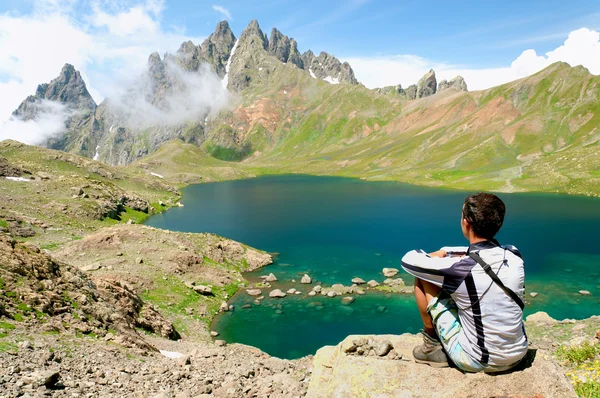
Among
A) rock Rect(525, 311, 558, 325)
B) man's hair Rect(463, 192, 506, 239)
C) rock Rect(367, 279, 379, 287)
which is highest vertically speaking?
man's hair Rect(463, 192, 506, 239)

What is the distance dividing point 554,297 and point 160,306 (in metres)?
53.5

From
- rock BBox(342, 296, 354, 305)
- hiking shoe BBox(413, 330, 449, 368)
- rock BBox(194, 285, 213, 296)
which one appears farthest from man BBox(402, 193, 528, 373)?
rock BBox(194, 285, 213, 296)

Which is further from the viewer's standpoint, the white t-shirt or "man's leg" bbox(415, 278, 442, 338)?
"man's leg" bbox(415, 278, 442, 338)

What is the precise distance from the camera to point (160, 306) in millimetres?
42812

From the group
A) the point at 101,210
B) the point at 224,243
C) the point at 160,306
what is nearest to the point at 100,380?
the point at 160,306

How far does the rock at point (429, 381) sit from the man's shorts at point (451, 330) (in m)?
0.28

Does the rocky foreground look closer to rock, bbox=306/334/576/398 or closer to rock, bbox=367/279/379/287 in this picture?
rock, bbox=306/334/576/398

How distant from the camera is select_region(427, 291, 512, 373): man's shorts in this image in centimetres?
859

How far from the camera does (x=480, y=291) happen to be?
25.9 feet

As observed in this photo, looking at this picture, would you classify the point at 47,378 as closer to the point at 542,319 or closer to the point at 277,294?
the point at 542,319

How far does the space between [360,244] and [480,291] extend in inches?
2870

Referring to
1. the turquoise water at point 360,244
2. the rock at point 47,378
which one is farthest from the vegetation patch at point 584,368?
the turquoise water at point 360,244

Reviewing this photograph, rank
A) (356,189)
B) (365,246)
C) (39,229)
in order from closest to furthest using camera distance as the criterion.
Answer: (39,229), (365,246), (356,189)

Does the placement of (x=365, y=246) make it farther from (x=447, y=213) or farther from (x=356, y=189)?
(x=356, y=189)
